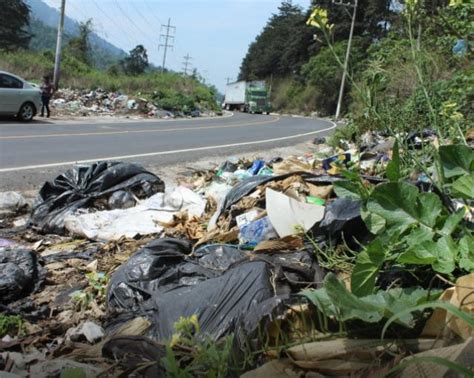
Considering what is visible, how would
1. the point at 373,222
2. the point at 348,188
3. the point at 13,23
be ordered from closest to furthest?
1. the point at 373,222
2. the point at 348,188
3. the point at 13,23

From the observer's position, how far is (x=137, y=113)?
94.2 feet

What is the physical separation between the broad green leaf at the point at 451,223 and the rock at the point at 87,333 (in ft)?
6.33

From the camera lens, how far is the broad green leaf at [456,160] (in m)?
2.54

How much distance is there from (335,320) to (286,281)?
795 millimetres

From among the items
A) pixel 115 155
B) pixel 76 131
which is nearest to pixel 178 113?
pixel 76 131

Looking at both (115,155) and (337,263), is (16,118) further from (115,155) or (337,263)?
(337,263)

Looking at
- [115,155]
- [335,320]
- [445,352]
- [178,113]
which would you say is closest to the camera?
[445,352]

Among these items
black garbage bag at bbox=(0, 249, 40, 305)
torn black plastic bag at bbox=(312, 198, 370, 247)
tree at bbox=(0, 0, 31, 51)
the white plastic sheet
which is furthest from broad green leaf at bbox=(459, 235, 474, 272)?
tree at bbox=(0, 0, 31, 51)

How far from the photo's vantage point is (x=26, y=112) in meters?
17.2

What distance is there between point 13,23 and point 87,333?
67.8 m

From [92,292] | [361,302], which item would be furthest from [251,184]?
[361,302]

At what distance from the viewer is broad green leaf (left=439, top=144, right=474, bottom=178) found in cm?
254

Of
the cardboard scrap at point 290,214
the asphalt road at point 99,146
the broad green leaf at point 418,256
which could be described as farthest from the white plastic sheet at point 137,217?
the broad green leaf at point 418,256

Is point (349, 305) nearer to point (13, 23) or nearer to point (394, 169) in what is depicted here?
point (394, 169)
